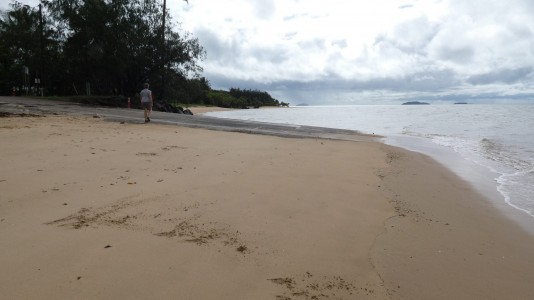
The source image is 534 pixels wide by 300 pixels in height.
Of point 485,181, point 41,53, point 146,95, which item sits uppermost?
point 41,53

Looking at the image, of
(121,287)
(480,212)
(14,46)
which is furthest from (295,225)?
(14,46)

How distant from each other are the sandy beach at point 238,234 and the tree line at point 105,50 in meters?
23.6

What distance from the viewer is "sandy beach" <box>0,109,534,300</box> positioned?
117 inches

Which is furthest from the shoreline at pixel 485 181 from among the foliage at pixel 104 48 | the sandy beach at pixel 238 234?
the foliage at pixel 104 48

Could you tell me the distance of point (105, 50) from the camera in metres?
28.3

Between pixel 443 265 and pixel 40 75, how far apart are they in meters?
38.7

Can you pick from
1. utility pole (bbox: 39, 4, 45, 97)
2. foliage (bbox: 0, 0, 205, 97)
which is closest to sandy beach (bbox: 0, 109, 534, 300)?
foliage (bbox: 0, 0, 205, 97)

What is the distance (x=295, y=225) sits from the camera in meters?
4.31

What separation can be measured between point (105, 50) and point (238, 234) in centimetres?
2820

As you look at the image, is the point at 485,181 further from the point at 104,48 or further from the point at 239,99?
the point at 239,99

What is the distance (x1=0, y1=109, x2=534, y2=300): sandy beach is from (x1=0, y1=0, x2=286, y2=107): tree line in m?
23.6

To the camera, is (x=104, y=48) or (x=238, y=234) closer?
(x=238, y=234)

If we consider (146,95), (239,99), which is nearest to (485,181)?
(146,95)

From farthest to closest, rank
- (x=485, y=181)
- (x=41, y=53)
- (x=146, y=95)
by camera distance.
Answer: (x=41, y=53) → (x=146, y=95) → (x=485, y=181)
